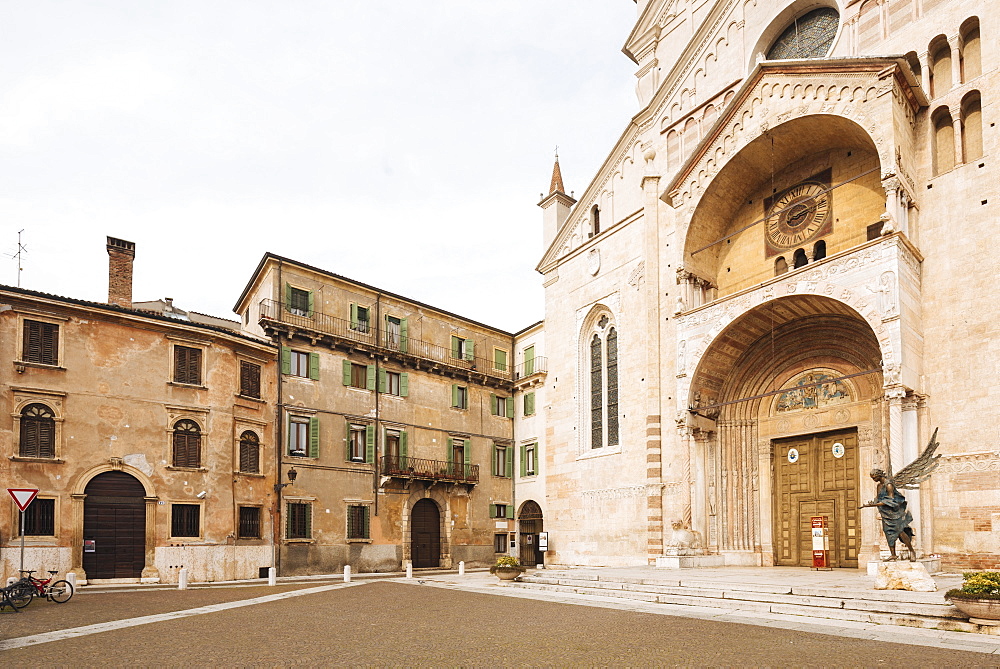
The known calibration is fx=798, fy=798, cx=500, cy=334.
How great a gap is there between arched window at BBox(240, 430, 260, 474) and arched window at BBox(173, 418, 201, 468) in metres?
1.97

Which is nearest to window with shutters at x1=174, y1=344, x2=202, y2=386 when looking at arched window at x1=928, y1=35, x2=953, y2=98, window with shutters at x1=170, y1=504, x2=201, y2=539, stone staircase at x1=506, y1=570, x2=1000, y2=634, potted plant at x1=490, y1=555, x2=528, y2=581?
window with shutters at x1=170, y1=504, x2=201, y2=539

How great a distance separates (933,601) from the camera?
12.9 m

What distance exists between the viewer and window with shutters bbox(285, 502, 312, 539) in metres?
32.2

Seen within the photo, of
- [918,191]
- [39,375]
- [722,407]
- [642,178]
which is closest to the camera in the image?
[918,191]

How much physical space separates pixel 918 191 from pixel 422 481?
25.3 meters

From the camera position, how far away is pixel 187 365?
96.2 feet

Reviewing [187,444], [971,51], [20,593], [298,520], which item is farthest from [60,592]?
[971,51]

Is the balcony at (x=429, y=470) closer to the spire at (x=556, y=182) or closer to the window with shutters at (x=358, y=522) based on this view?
the window with shutters at (x=358, y=522)

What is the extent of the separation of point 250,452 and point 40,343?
8.53 meters

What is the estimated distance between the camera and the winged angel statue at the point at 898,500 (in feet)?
49.7

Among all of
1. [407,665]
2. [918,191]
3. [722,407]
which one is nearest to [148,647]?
[407,665]

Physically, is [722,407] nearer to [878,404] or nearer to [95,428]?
[878,404]

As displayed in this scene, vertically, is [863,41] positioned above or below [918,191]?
above

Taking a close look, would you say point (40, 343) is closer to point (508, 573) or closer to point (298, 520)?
point (298, 520)
